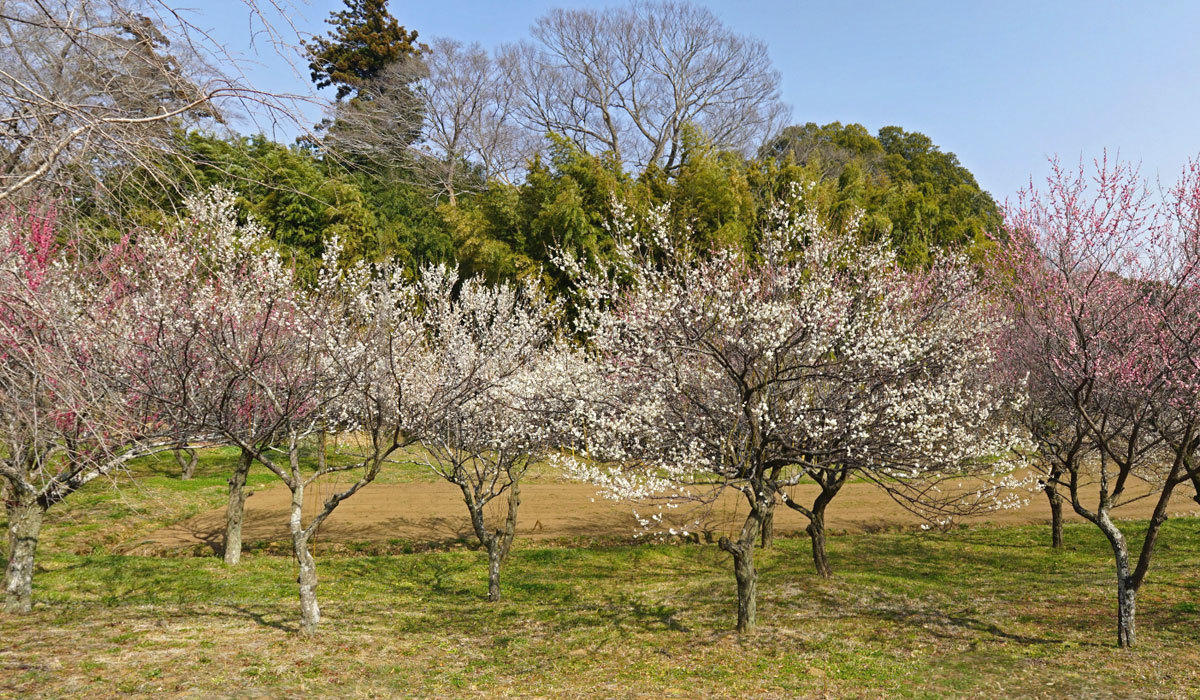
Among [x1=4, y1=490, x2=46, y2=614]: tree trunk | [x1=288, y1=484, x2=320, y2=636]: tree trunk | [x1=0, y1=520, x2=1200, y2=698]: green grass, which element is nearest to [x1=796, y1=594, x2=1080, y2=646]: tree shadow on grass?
[x1=0, y1=520, x2=1200, y2=698]: green grass

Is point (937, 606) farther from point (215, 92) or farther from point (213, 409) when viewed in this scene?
point (215, 92)

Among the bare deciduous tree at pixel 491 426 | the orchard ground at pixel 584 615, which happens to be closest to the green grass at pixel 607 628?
the orchard ground at pixel 584 615

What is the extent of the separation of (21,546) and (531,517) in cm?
1074

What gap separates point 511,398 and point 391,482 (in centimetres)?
929

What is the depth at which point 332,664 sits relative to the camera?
8.77 m

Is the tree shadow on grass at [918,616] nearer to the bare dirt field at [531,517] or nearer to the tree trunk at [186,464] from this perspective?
the bare dirt field at [531,517]

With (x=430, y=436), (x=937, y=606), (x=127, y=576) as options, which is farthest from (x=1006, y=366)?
(x=127, y=576)

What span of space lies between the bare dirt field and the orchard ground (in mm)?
136

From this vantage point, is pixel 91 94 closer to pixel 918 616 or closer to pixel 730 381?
pixel 730 381

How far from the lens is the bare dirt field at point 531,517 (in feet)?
55.8

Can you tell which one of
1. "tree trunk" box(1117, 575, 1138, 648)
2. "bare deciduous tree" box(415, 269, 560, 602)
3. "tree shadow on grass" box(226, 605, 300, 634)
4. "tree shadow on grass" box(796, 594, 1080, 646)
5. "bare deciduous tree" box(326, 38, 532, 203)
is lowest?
"tree shadow on grass" box(226, 605, 300, 634)

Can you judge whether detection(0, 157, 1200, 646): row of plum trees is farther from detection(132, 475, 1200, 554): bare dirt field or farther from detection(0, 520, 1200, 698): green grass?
detection(132, 475, 1200, 554): bare dirt field

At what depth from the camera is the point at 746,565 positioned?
9.77 meters

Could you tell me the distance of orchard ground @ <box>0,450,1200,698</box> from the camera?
840cm
